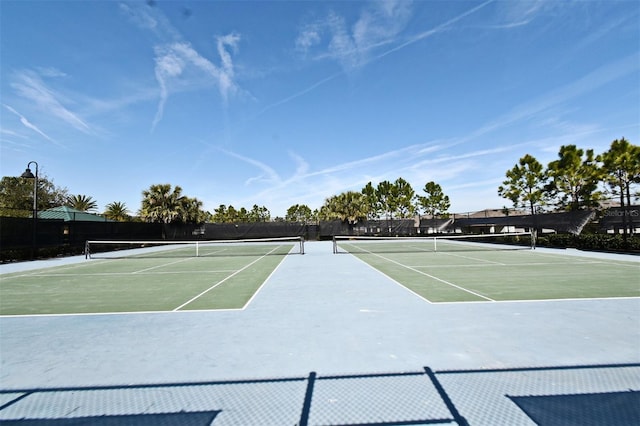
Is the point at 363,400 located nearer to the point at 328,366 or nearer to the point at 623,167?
the point at 328,366

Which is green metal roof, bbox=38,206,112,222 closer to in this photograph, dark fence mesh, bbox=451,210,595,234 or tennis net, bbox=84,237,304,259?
tennis net, bbox=84,237,304,259

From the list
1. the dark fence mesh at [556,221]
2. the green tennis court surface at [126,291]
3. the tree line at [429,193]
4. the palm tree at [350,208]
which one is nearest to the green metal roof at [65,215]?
the tree line at [429,193]

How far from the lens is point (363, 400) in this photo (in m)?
3.43

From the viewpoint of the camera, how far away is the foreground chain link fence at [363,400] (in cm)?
314

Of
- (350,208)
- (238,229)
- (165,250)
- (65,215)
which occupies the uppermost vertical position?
(350,208)

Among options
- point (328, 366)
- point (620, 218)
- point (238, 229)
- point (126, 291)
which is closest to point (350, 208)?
point (238, 229)

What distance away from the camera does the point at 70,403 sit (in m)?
3.47

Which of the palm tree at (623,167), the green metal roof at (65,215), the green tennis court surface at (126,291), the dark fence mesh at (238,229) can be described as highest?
the palm tree at (623,167)

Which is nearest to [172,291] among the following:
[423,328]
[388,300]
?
[388,300]

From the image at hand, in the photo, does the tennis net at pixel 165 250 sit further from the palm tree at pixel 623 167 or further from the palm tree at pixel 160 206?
the palm tree at pixel 623 167

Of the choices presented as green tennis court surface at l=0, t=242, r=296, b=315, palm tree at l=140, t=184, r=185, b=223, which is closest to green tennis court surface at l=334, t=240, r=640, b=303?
green tennis court surface at l=0, t=242, r=296, b=315

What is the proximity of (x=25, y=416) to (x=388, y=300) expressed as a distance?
6.55 m

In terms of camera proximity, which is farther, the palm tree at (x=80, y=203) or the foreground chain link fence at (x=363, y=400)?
the palm tree at (x=80, y=203)

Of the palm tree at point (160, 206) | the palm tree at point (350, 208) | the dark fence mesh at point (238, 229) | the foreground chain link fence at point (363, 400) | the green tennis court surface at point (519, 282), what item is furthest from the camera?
the palm tree at point (350, 208)
